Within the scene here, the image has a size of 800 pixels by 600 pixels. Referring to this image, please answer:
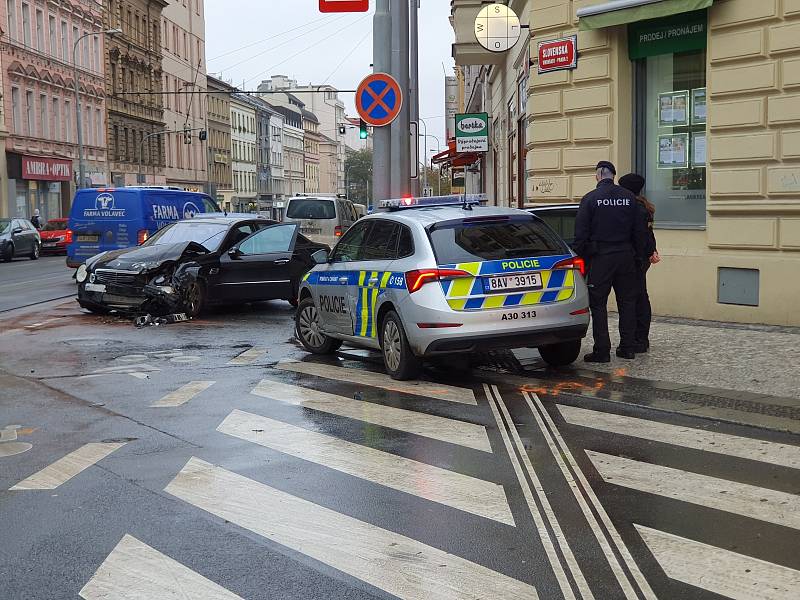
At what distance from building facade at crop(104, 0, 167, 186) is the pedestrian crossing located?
63632mm

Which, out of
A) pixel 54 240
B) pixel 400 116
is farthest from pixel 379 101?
pixel 54 240

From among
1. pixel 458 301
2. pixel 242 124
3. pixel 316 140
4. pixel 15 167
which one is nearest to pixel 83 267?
pixel 458 301

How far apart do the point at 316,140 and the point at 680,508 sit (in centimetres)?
17299

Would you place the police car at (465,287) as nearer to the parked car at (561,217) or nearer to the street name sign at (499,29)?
the parked car at (561,217)

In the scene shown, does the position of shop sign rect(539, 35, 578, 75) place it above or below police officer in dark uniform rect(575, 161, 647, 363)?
above

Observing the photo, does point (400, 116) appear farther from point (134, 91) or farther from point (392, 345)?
point (134, 91)

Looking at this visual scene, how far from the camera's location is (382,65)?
1652cm

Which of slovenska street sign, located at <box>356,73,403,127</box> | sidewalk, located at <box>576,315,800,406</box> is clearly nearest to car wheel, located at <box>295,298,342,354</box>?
sidewalk, located at <box>576,315,800,406</box>

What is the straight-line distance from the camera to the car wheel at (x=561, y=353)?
34.4 ft

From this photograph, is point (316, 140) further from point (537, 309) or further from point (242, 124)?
point (537, 309)

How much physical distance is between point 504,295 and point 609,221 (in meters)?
1.64

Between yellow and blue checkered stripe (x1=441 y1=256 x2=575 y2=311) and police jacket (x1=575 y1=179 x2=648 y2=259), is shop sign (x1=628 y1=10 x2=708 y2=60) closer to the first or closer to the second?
police jacket (x1=575 y1=179 x2=648 y2=259)

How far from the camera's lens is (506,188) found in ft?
87.5

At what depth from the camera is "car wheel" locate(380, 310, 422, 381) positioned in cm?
987
